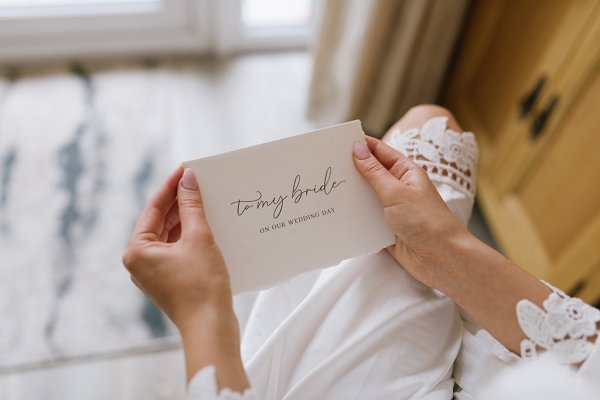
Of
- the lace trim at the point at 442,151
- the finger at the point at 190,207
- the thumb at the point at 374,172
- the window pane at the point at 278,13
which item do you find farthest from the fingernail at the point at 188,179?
the window pane at the point at 278,13

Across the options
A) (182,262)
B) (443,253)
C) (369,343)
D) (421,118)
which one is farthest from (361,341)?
(421,118)

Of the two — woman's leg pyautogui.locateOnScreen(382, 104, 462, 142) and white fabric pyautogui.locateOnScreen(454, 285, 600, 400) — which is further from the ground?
woman's leg pyautogui.locateOnScreen(382, 104, 462, 142)

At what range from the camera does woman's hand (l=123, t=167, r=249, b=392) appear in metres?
0.51

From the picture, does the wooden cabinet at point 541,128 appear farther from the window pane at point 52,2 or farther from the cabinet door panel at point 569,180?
the window pane at point 52,2

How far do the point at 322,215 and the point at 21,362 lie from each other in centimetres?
83

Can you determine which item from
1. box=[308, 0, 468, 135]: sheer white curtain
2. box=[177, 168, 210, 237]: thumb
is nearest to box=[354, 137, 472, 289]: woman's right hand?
box=[177, 168, 210, 237]: thumb

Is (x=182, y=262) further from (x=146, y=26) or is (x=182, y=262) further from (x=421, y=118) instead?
(x=146, y=26)

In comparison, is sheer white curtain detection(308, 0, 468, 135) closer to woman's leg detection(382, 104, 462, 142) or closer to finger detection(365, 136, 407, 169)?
woman's leg detection(382, 104, 462, 142)

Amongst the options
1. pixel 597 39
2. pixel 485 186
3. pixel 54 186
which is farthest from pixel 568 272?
pixel 54 186

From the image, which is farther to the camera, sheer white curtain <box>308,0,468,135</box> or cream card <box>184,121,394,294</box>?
sheer white curtain <box>308,0,468,135</box>

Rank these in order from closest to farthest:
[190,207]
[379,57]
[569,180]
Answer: [190,207]
[569,180]
[379,57]

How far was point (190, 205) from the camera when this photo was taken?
0.59 m

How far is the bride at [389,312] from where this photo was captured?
1.74ft

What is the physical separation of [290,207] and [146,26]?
1275 mm
